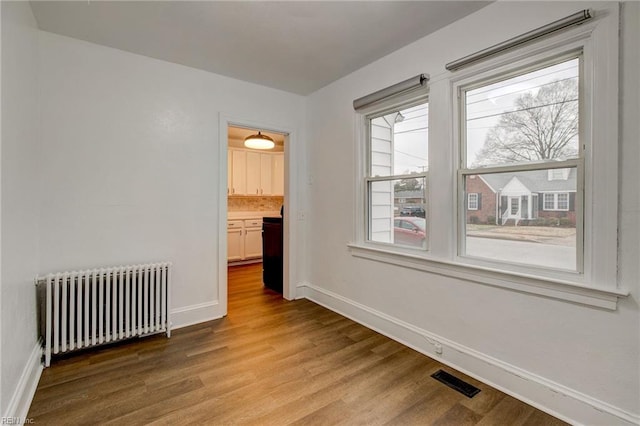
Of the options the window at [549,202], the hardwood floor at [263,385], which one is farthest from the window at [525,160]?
the hardwood floor at [263,385]

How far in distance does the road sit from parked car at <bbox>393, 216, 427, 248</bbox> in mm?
425

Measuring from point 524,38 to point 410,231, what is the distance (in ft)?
5.34

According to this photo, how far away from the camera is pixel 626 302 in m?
1.58

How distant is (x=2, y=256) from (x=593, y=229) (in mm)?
3183

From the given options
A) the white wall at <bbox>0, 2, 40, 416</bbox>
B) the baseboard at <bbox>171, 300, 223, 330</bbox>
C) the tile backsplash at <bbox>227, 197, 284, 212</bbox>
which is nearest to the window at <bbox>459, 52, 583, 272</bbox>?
the baseboard at <bbox>171, 300, 223, 330</bbox>

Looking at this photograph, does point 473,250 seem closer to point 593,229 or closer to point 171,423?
point 593,229

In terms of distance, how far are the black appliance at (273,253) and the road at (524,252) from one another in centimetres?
266

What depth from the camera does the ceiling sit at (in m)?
2.14

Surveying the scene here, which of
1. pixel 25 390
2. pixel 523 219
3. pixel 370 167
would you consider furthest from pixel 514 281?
pixel 25 390

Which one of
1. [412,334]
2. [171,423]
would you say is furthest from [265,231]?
[171,423]

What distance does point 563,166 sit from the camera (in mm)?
1833

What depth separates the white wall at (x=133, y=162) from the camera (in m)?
2.52

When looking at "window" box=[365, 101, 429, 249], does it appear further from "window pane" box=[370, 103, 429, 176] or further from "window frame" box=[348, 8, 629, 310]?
"window frame" box=[348, 8, 629, 310]

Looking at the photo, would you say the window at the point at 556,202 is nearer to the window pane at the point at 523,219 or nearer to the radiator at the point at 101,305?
the window pane at the point at 523,219
